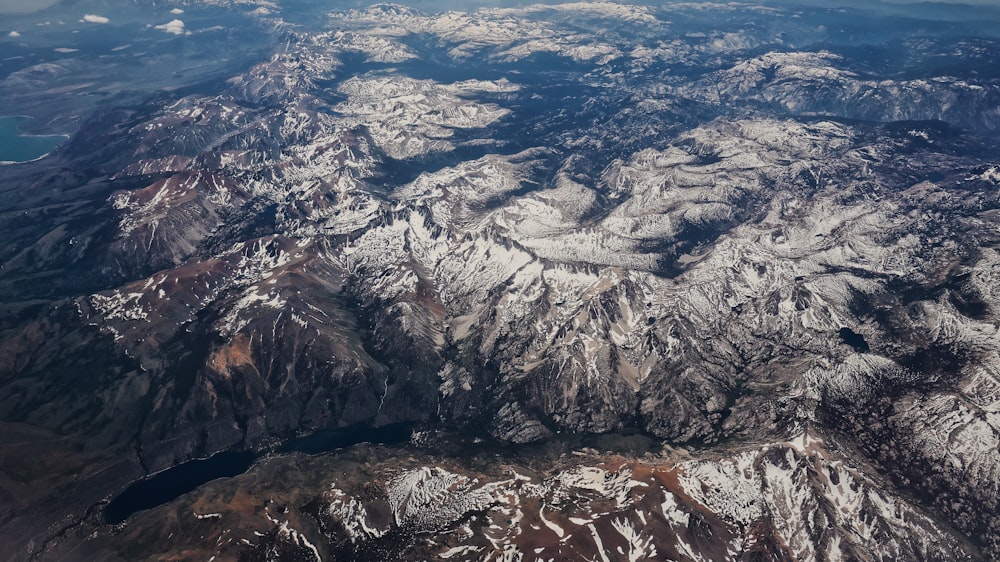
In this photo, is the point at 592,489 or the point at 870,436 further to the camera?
the point at 870,436

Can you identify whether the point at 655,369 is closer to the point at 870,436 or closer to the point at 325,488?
the point at 870,436

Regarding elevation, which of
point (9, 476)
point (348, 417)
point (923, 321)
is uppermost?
point (923, 321)

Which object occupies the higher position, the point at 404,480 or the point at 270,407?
the point at 404,480

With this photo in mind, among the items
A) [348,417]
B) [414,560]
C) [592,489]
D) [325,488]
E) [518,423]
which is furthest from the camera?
[348,417]

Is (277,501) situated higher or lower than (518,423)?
higher

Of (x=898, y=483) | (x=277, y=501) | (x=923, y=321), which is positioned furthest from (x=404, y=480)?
(x=923, y=321)

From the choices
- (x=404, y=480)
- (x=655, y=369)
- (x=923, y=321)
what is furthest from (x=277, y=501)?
(x=923, y=321)

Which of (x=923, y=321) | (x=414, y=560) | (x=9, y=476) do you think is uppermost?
(x=923, y=321)

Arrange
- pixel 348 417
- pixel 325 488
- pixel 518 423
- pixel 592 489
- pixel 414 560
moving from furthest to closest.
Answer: pixel 348 417, pixel 518 423, pixel 325 488, pixel 592 489, pixel 414 560

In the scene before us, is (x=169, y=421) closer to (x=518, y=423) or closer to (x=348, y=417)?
(x=348, y=417)
